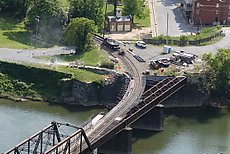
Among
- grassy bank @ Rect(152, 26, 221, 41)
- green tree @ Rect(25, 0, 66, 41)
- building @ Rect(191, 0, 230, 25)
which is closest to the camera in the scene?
grassy bank @ Rect(152, 26, 221, 41)

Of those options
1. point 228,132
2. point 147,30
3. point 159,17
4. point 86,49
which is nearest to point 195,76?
point 228,132

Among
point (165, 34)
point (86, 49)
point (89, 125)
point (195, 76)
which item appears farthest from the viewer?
point (165, 34)

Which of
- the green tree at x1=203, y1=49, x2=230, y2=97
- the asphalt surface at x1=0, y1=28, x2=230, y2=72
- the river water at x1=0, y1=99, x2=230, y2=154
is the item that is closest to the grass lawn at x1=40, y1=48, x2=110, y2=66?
the asphalt surface at x1=0, y1=28, x2=230, y2=72

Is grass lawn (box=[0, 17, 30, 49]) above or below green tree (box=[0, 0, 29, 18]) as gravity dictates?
below

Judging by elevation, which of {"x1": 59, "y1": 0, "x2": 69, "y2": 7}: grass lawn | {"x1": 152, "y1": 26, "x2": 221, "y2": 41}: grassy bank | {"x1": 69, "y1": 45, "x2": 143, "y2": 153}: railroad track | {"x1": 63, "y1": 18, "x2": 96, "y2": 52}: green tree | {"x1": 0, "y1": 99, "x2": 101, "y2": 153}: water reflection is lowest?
{"x1": 0, "y1": 99, "x2": 101, "y2": 153}: water reflection

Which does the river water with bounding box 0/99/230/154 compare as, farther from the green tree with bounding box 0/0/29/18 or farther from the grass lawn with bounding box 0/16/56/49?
the green tree with bounding box 0/0/29/18

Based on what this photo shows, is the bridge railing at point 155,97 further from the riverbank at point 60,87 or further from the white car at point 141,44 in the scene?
the white car at point 141,44

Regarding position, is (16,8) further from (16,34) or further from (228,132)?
(228,132)
